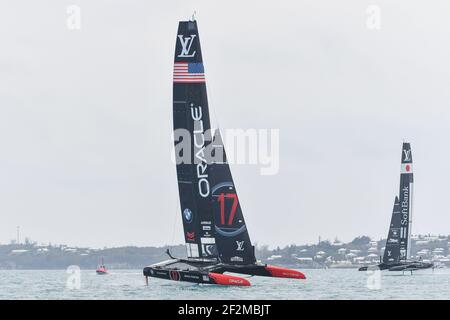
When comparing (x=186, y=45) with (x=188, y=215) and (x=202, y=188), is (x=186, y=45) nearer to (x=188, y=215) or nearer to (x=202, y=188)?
(x=202, y=188)

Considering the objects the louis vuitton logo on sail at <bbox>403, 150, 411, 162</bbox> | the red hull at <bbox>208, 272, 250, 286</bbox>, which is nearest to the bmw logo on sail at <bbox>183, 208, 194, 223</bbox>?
the red hull at <bbox>208, 272, 250, 286</bbox>

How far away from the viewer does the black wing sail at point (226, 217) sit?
127ft

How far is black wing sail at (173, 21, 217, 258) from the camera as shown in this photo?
38406 mm

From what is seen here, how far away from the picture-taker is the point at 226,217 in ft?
128

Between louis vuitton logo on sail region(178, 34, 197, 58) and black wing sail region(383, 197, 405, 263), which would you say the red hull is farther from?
black wing sail region(383, 197, 405, 263)

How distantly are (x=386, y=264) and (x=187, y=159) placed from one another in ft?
89.6

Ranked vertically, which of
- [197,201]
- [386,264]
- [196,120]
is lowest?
[386,264]

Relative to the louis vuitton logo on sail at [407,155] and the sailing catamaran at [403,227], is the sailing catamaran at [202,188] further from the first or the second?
the louis vuitton logo on sail at [407,155]

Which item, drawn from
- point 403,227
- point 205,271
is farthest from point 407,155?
point 205,271

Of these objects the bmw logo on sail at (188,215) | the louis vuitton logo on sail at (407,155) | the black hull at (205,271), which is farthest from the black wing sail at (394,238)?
the bmw logo on sail at (188,215)

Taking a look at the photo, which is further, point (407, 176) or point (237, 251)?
point (407, 176)

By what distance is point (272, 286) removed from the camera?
3969 cm
